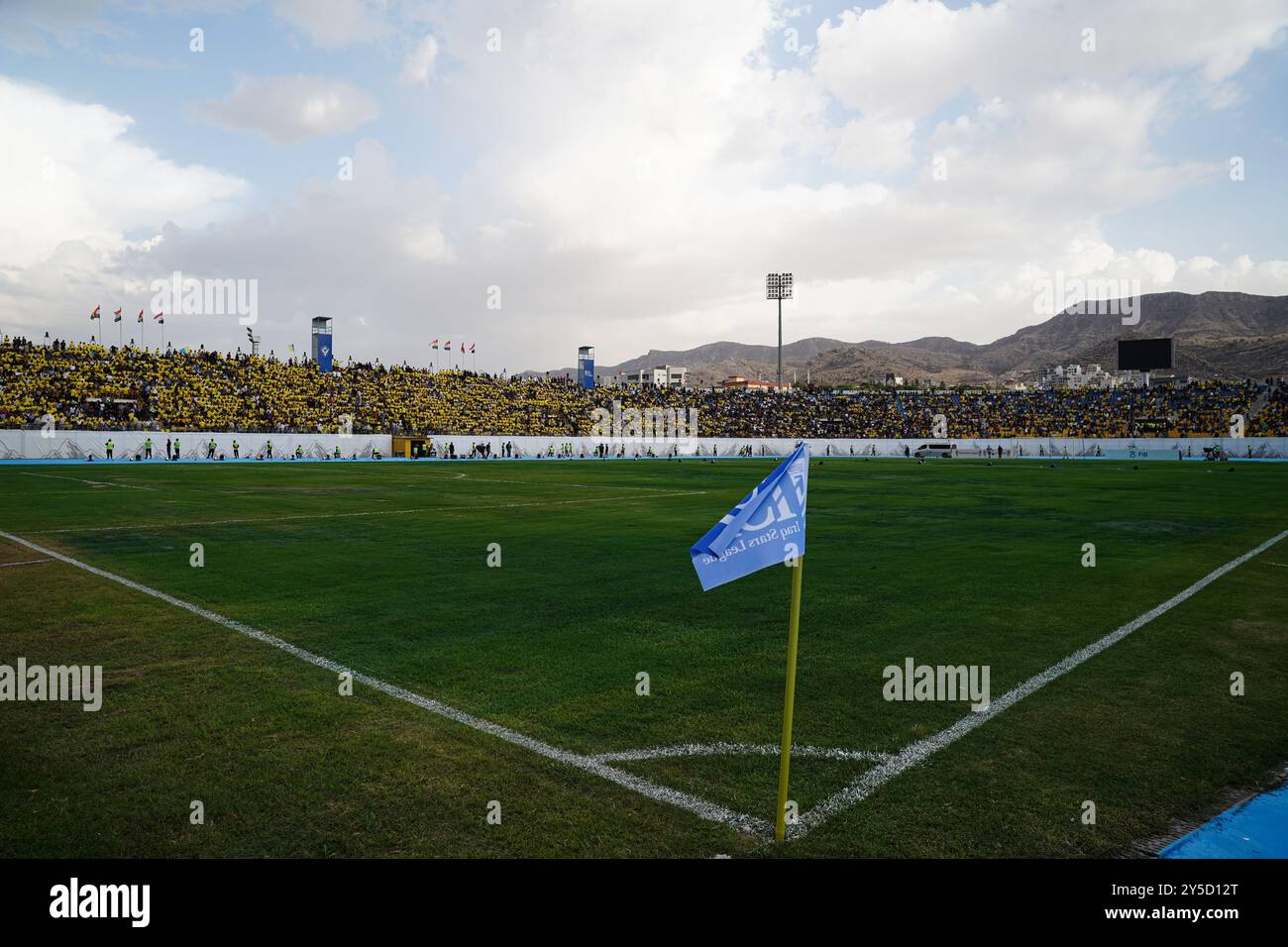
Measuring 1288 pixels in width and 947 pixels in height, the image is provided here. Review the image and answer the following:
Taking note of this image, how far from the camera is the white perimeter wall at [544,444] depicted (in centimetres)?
4622

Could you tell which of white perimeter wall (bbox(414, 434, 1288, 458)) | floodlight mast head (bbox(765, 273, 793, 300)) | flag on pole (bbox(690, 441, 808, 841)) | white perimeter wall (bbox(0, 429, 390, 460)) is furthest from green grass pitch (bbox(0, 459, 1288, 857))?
floodlight mast head (bbox(765, 273, 793, 300))

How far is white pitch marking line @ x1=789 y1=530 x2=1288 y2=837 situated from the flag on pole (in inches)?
12.2

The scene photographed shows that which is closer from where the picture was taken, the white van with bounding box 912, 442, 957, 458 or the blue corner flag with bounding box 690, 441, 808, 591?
the blue corner flag with bounding box 690, 441, 808, 591

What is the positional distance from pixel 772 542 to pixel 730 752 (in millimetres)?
1812

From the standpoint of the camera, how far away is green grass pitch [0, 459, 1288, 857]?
14.0ft

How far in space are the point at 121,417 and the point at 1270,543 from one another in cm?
6005

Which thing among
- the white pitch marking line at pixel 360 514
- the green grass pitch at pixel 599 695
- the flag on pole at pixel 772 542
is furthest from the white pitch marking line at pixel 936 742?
the white pitch marking line at pixel 360 514

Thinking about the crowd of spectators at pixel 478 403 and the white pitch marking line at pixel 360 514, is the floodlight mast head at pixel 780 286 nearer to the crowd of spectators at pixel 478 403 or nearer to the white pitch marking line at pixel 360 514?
the crowd of spectators at pixel 478 403

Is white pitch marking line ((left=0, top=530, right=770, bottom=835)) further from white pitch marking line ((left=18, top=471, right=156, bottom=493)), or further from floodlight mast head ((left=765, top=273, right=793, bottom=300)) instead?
floodlight mast head ((left=765, top=273, right=793, bottom=300))

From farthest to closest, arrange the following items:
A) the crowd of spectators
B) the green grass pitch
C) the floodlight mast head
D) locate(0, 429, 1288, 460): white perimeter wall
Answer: the floodlight mast head, the crowd of spectators, locate(0, 429, 1288, 460): white perimeter wall, the green grass pitch

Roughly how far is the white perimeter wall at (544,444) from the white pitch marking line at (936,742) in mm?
54952
